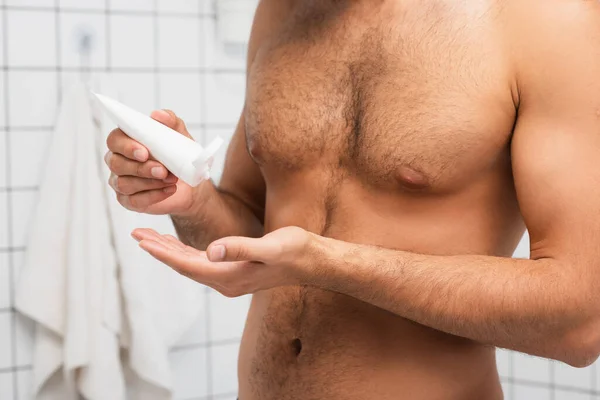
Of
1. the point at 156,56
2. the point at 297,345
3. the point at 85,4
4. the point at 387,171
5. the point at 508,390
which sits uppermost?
the point at 85,4

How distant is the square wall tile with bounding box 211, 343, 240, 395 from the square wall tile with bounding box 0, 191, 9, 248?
53 centimetres

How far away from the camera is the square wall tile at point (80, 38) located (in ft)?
4.94

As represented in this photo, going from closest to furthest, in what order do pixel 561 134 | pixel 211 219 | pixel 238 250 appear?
1. pixel 238 250
2. pixel 561 134
3. pixel 211 219

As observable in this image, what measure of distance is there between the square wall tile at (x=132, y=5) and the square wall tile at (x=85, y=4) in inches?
0.9

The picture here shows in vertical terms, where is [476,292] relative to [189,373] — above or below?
above

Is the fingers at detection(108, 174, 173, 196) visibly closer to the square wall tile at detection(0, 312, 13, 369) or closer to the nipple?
the nipple

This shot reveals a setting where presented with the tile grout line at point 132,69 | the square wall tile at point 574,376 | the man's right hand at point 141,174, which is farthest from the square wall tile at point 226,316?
the man's right hand at point 141,174

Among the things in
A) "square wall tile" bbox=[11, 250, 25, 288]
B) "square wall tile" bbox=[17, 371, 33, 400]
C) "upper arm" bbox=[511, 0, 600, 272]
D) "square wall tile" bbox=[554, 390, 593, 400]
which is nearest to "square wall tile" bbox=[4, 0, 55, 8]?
"square wall tile" bbox=[11, 250, 25, 288]

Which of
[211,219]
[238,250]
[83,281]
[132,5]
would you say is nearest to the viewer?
[238,250]

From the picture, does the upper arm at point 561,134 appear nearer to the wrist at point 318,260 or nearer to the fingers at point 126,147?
the wrist at point 318,260

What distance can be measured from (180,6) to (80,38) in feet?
0.78

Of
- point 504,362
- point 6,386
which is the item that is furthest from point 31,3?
point 504,362

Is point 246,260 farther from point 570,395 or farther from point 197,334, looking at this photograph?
point 570,395

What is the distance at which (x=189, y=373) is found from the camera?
1.66 m
